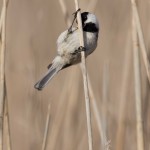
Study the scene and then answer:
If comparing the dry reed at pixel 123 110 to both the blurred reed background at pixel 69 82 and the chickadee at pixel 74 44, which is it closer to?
the blurred reed background at pixel 69 82

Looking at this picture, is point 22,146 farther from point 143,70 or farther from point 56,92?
point 143,70

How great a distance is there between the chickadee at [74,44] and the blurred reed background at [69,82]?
6.6 inches

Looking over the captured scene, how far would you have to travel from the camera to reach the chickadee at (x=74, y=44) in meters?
1.81

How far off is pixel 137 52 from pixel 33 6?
1.49 metres

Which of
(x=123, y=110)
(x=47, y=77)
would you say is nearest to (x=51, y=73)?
(x=47, y=77)

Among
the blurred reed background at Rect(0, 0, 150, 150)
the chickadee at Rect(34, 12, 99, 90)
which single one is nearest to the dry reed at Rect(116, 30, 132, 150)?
the blurred reed background at Rect(0, 0, 150, 150)

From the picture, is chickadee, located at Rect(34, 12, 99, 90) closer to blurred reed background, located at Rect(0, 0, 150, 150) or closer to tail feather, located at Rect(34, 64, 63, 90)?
tail feather, located at Rect(34, 64, 63, 90)

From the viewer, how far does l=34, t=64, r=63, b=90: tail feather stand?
1.68 meters

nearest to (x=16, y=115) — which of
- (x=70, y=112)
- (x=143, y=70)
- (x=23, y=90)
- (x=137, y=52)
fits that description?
(x=23, y=90)

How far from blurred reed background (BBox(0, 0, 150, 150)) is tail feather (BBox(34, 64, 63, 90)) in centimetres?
15

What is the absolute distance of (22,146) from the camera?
8.04ft

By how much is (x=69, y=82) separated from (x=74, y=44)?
14.1 inches

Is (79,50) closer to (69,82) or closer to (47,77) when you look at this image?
(47,77)

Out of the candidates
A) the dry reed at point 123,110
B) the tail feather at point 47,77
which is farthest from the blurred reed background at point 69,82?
the tail feather at point 47,77
